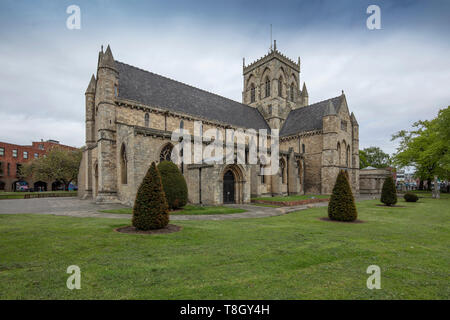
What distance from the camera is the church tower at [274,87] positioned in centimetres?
4188

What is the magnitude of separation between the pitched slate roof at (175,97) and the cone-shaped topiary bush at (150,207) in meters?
17.5

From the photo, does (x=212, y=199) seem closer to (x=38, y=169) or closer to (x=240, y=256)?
(x=240, y=256)

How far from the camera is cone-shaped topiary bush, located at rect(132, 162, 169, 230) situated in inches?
374

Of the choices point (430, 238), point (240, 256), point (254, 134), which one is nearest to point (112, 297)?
point (240, 256)

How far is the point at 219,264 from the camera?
5840 millimetres

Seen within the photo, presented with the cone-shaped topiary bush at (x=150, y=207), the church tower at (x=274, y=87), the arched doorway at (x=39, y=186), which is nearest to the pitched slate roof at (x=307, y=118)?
the church tower at (x=274, y=87)

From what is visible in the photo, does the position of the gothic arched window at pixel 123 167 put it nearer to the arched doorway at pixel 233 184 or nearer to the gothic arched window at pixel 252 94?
the arched doorway at pixel 233 184

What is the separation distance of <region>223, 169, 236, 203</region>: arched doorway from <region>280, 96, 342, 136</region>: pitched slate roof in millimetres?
19650

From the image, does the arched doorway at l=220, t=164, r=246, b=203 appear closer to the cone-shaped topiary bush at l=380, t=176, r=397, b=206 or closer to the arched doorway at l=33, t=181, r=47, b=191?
the cone-shaped topiary bush at l=380, t=176, r=397, b=206

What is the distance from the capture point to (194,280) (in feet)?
15.8

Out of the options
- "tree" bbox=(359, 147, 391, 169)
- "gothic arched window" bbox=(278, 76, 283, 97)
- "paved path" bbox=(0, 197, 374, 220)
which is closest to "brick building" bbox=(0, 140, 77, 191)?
"paved path" bbox=(0, 197, 374, 220)

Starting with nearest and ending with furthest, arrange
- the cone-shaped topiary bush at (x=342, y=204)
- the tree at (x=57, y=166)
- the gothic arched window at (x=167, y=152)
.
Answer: the cone-shaped topiary bush at (x=342, y=204) < the gothic arched window at (x=167, y=152) < the tree at (x=57, y=166)

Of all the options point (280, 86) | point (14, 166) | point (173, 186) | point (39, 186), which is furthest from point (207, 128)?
point (39, 186)

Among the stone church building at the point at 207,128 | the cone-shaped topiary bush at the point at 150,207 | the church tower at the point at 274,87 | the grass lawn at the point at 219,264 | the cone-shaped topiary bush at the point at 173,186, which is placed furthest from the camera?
the church tower at the point at 274,87
